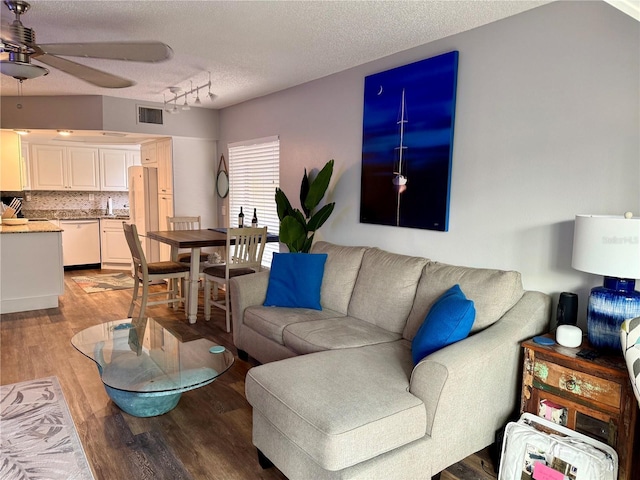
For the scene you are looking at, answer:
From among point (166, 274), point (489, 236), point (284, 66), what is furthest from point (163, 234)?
point (489, 236)

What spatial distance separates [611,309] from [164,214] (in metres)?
5.72

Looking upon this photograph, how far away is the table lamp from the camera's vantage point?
1904 mm

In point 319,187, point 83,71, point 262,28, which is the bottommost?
point 319,187

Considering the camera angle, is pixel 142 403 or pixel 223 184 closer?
pixel 142 403

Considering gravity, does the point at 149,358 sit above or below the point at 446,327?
below

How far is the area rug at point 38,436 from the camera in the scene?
7.23ft

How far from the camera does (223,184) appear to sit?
6.21 m

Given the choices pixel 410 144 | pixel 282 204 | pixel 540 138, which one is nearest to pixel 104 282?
pixel 282 204

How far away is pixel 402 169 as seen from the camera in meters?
3.46

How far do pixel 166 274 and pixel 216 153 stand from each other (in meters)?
2.36

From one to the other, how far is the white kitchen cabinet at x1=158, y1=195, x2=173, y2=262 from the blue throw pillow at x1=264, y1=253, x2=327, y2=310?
3.10 metres

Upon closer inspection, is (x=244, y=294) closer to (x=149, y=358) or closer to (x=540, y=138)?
(x=149, y=358)

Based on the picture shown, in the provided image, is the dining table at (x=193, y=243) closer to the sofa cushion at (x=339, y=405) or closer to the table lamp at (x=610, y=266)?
the sofa cushion at (x=339, y=405)

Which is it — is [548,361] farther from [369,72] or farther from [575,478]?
[369,72]
